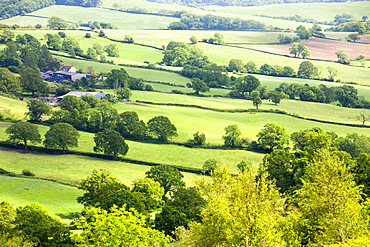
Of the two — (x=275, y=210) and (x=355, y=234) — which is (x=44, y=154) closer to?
(x=275, y=210)

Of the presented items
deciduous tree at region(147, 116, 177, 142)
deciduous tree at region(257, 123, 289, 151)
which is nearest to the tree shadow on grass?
deciduous tree at region(147, 116, 177, 142)

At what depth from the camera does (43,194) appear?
8256 centimetres

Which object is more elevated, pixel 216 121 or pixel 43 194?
pixel 43 194

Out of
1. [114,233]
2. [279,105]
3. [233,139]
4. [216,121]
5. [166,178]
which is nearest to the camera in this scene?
[114,233]

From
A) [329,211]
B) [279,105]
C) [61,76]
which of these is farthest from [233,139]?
[61,76]

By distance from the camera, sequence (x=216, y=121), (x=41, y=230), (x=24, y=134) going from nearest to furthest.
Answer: (x=41, y=230), (x=24, y=134), (x=216, y=121)

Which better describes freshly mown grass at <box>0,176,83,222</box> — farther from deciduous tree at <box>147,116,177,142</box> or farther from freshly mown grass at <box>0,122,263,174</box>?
deciduous tree at <box>147,116,177,142</box>

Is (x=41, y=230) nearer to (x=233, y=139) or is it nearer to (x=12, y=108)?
(x=233, y=139)

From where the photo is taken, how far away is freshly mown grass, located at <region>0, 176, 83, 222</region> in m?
76.6

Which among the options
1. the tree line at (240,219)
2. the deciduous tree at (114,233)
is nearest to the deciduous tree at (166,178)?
the tree line at (240,219)

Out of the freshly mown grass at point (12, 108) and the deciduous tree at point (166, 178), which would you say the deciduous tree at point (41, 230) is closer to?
the deciduous tree at point (166, 178)

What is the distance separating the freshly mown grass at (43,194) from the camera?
76.6m

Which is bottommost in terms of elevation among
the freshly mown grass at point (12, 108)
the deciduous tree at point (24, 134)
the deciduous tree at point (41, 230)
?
the freshly mown grass at point (12, 108)

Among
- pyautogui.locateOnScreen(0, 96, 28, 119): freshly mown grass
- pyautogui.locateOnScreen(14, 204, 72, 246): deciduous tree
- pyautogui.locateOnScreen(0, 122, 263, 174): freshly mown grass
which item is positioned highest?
pyautogui.locateOnScreen(14, 204, 72, 246): deciduous tree
